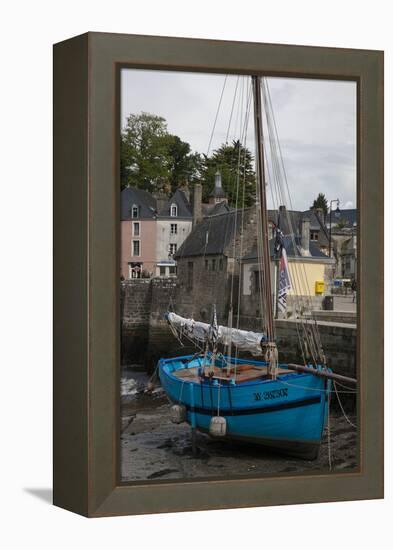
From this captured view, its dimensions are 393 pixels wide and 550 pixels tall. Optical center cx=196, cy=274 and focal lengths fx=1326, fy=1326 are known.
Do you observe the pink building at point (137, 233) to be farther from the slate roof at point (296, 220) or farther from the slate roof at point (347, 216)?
the slate roof at point (347, 216)

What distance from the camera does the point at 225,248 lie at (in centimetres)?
1238

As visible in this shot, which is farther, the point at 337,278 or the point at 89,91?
the point at 337,278

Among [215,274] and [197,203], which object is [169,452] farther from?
[197,203]

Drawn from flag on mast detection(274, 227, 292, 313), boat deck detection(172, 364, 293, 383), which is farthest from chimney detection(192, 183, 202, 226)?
boat deck detection(172, 364, 293, 383)

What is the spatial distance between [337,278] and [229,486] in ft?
7.29

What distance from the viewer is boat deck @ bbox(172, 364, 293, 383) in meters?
12.2

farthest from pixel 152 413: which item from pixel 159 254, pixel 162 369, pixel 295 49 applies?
pixel 295 49

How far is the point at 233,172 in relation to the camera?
40.2 feet

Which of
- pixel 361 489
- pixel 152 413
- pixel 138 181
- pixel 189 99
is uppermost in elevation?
pixel 189 99

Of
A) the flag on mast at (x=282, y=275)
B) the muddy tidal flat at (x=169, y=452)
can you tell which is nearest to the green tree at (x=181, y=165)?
the flag on mast at (x=282, y=275)

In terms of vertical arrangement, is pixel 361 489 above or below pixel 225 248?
below

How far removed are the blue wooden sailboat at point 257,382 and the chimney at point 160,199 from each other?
95 cm

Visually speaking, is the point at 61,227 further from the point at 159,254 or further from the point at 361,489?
the point at 361,489

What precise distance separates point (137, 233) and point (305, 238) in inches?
66.3
